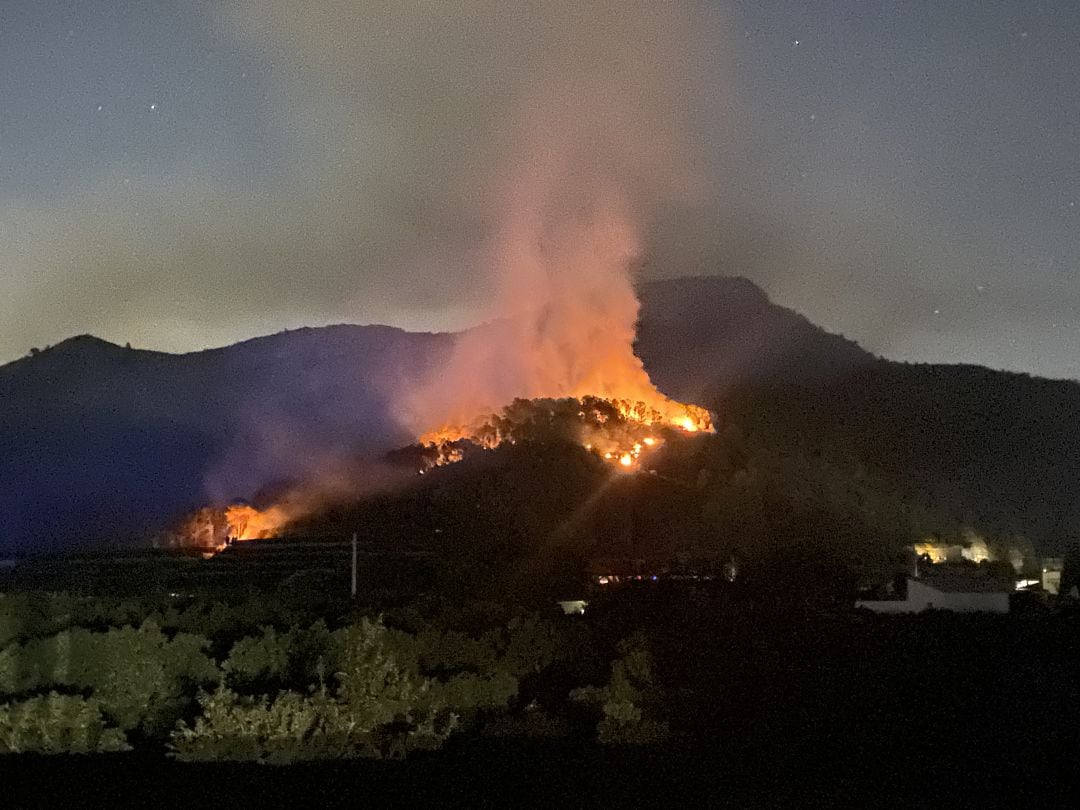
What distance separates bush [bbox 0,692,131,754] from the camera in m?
10.1

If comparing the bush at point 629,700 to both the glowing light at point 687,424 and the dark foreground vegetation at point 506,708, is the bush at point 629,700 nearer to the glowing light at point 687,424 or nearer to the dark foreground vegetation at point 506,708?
the dark foreground vegetation at point 506,708

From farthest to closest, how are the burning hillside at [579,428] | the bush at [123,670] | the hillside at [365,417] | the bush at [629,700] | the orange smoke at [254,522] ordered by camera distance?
the hillside at [365,417] < the burning hillside at [579,428] < the orange smoke at [254,522] < the bush at [123,670] < the bush at [629,700]

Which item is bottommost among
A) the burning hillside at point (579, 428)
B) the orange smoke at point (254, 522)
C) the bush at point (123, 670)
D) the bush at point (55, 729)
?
the bush at point (55, 729)

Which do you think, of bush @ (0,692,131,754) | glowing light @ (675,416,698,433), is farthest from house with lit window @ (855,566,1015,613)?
glowing light @ (675,416,698,433)

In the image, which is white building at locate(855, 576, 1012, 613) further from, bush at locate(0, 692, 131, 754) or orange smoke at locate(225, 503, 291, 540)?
orange smoke at locate(225, 503, 291, 540)

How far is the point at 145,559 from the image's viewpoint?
89.1ft

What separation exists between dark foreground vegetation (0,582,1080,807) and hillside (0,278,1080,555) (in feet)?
96.3

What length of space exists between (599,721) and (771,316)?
299ft

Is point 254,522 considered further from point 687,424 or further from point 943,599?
point 943,599

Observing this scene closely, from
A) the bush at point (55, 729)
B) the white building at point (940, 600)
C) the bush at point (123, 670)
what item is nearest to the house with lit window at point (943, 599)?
the white building at point (940, 600)

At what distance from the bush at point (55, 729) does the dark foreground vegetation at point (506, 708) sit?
0.06 ft

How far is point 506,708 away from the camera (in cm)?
1107

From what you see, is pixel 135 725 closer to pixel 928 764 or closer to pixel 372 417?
pixel 928 764

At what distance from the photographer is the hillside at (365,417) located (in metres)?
50.1
